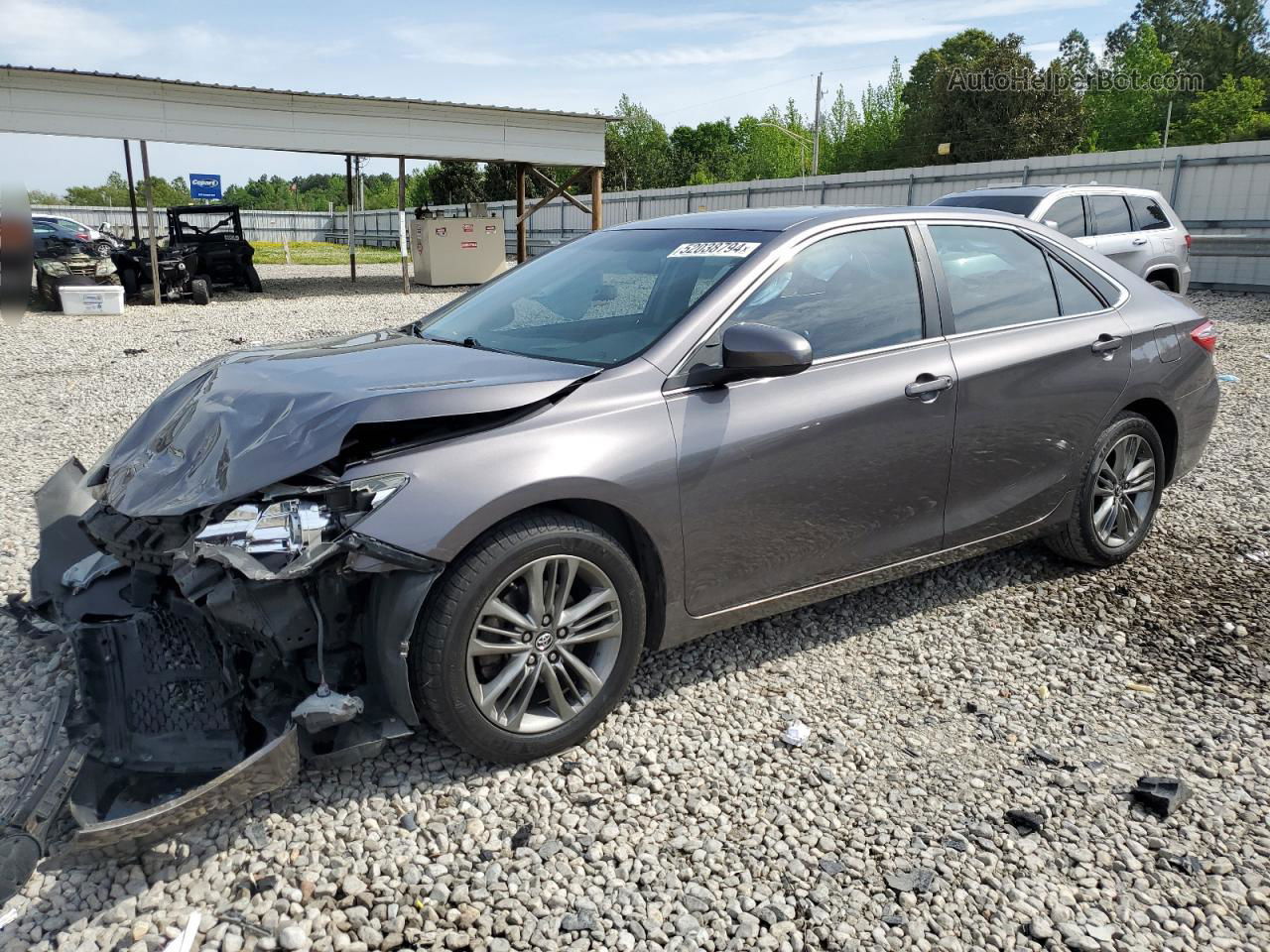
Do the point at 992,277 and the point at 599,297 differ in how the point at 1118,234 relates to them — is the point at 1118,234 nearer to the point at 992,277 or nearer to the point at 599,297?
the point at 992,277

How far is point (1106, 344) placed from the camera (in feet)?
14.5

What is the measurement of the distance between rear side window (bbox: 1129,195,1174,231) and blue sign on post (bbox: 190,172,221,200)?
2907cm

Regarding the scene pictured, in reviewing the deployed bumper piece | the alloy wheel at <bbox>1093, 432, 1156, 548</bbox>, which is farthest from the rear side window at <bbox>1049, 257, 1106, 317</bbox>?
the deployed bumper piece

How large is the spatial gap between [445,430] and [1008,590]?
2.97 m

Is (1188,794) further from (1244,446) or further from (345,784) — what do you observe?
(1244,446)

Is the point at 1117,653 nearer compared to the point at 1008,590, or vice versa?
the point at 1117,653

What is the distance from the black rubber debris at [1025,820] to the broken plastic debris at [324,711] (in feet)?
6.40

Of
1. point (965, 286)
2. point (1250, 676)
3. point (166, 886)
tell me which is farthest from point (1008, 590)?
point (166, 886)

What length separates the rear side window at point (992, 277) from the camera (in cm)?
409

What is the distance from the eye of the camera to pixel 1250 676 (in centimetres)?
379

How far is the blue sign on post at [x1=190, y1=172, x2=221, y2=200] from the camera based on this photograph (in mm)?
31922

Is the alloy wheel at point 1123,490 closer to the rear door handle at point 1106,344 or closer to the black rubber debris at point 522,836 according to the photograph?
the rear door handle at point 1106,344

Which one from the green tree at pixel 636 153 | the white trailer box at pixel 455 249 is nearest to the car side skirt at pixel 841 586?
the white trailer box at pixel 455 249

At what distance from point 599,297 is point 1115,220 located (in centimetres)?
969
